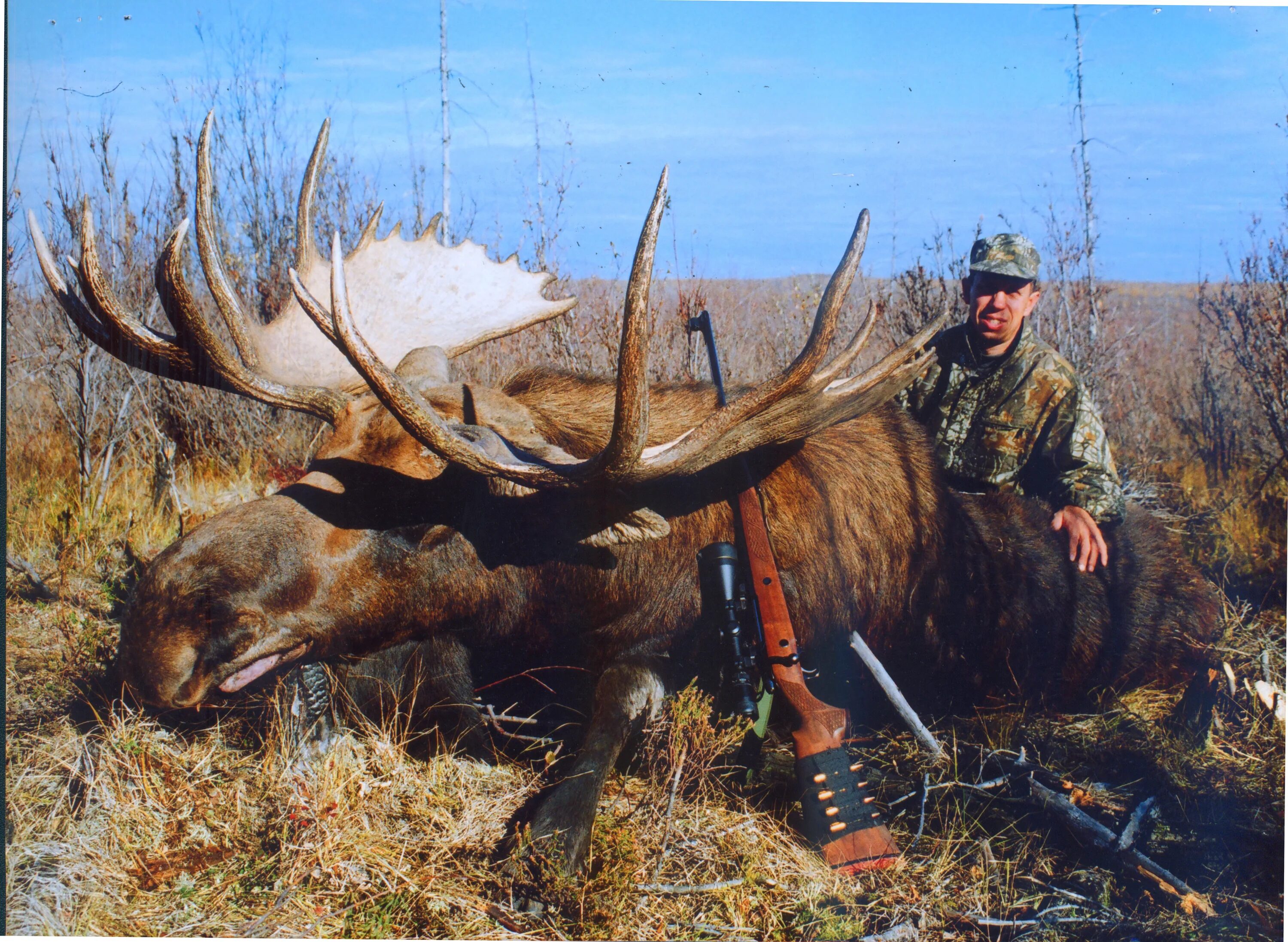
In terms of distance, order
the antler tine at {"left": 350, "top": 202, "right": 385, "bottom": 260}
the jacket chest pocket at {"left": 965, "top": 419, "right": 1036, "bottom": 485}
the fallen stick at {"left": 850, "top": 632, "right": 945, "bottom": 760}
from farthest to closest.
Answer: the antler tine at {"left": 350, "top": 202, "right": 385, "bottom": 260} < the jacket chest pocket at {"left": 965, "top": 419, "right": 1036, "bottom": 485} < the fallen stick at {"left": 850, "top": 632, "right": 945, "bottom": 760}

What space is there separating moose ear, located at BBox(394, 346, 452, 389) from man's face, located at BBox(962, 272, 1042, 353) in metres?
2.13

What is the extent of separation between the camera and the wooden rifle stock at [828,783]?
258cm

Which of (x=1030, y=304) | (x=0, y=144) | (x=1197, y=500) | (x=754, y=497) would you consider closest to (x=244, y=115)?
(x=0, y=144)

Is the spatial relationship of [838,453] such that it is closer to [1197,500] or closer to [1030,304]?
[1030,304]

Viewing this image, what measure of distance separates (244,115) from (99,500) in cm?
193

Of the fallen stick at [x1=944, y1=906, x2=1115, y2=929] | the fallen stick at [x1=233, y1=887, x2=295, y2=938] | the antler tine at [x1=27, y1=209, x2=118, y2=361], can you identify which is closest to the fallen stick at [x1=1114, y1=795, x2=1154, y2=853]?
the fallen stick at [x1=944, y1=906, x2=1115, y2=929]

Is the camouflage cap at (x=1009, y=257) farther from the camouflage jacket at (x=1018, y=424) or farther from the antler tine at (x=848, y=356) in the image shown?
the antler tine at (x=848, y=356)

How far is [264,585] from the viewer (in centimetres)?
257

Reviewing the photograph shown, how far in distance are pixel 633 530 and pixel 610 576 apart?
0.32 meters

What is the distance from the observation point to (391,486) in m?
2.76

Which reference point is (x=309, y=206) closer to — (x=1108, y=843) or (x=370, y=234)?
(x=370, y=234)

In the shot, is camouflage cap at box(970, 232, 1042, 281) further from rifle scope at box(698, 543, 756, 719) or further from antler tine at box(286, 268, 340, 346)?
antler tine at box(286, 268, 340, 346)

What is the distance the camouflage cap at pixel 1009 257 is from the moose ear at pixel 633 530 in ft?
6.04

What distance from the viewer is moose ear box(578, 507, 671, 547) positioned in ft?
8.79
